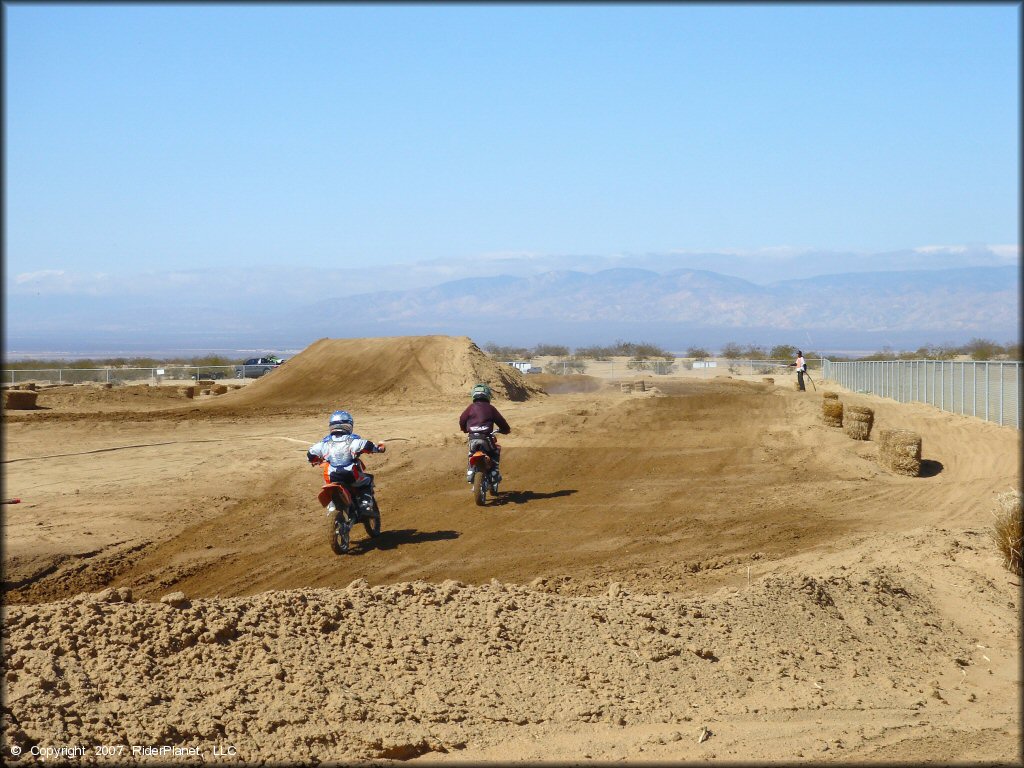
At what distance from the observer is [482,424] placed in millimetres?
17203

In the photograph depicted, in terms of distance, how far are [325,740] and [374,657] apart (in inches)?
47.0

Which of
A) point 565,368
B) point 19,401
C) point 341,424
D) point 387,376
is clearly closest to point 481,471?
point 341,424

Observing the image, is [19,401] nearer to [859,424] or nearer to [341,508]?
[341,508]

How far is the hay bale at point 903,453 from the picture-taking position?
20.9 m

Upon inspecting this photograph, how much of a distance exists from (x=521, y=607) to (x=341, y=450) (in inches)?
185

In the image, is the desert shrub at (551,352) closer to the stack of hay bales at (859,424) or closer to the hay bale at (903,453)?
the stack of hay bales at (859,424)

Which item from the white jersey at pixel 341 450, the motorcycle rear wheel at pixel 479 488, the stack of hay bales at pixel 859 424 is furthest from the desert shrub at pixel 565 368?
the white jersey at pixel 341 450

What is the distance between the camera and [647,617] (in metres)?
9.61

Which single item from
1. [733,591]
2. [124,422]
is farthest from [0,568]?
[124,422]

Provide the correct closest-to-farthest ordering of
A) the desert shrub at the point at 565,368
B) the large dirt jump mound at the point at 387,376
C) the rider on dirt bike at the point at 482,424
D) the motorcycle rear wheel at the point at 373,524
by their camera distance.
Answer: the motorcycle rear wheel at the point at 373,524, the rider on dirt bike at the point at 482,424, the large dirt jump mound at the point at 387,376, the desert shrub at the point at 565,368

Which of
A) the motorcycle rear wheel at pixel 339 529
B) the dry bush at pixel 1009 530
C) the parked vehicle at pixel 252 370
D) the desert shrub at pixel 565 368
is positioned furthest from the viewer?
the desert shrub at pixel 565 368

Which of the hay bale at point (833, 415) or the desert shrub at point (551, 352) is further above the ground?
the desert shrub at point (551, 352)

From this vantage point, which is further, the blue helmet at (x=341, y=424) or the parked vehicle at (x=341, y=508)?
the blue helmet at (x=341, y=424)

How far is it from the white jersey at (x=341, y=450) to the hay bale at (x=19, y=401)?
2612cm
